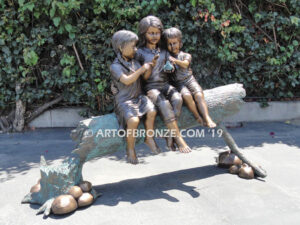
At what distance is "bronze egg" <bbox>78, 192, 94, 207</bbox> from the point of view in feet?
9.59

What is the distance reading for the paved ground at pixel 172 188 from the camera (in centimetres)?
275

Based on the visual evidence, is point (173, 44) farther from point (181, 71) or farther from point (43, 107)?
point (43, 107)

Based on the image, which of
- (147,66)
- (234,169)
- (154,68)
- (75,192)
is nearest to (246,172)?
(234,169)

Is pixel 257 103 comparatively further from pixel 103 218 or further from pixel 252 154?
→ pixel 103 218

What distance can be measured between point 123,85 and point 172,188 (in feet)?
4.44

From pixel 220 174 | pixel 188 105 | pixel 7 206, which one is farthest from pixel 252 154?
pixel 7 206

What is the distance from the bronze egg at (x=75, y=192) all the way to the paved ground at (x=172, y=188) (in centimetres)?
17

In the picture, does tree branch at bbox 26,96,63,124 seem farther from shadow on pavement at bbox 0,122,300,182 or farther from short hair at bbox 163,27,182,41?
short hair at bbox 163,27,182,41

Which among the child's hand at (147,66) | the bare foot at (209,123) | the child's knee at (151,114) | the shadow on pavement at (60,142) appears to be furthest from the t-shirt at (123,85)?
the shadow on pavement at (60,142)

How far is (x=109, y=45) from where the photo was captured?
19.6 ft

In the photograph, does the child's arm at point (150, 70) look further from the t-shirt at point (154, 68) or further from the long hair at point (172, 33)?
the long hair at point (172, 33)

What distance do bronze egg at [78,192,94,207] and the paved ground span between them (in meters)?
0.06

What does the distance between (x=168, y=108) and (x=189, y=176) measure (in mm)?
1168

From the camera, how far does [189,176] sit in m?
3.72
